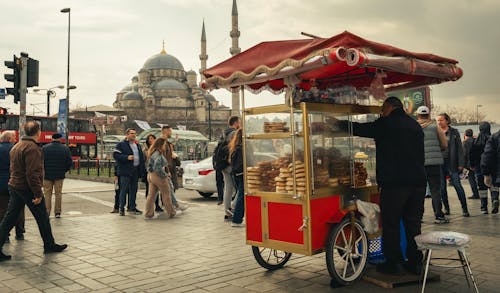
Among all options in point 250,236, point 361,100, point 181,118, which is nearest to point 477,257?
point 361,100

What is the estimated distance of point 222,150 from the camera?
9383 mm

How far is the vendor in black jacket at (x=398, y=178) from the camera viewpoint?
477 cm

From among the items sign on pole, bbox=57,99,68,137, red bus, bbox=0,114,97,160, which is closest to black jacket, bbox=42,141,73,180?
sign on pole, bbox=57,99,68,137

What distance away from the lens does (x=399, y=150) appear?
4773mm

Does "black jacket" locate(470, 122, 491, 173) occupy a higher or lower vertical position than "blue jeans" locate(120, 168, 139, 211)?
higher

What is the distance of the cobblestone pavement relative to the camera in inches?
189

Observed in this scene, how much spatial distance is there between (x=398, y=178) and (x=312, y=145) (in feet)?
3.07

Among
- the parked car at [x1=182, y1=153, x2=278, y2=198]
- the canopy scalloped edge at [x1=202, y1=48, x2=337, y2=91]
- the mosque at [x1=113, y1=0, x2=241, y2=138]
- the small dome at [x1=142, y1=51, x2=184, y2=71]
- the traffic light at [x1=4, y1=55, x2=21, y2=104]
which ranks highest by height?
the small dome at [x1=142, y1=51, x2=184, y2=71]

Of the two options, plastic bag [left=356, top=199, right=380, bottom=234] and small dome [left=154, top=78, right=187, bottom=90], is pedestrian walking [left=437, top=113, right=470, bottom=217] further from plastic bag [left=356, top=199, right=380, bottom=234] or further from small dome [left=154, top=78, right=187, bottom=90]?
small dome [left=154, top=78, right=187, bottom=90]

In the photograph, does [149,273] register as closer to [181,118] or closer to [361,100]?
[361,100]

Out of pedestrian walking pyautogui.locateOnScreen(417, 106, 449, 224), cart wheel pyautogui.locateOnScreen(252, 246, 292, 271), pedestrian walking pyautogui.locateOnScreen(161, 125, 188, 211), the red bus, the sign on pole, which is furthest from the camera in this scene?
the red bus

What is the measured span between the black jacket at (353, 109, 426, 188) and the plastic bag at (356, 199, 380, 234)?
0.87 feet

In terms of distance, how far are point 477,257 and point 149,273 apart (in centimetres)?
398

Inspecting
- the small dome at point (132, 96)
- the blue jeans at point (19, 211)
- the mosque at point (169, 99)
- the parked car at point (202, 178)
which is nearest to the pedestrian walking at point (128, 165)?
the parked car at point (202, 178)
